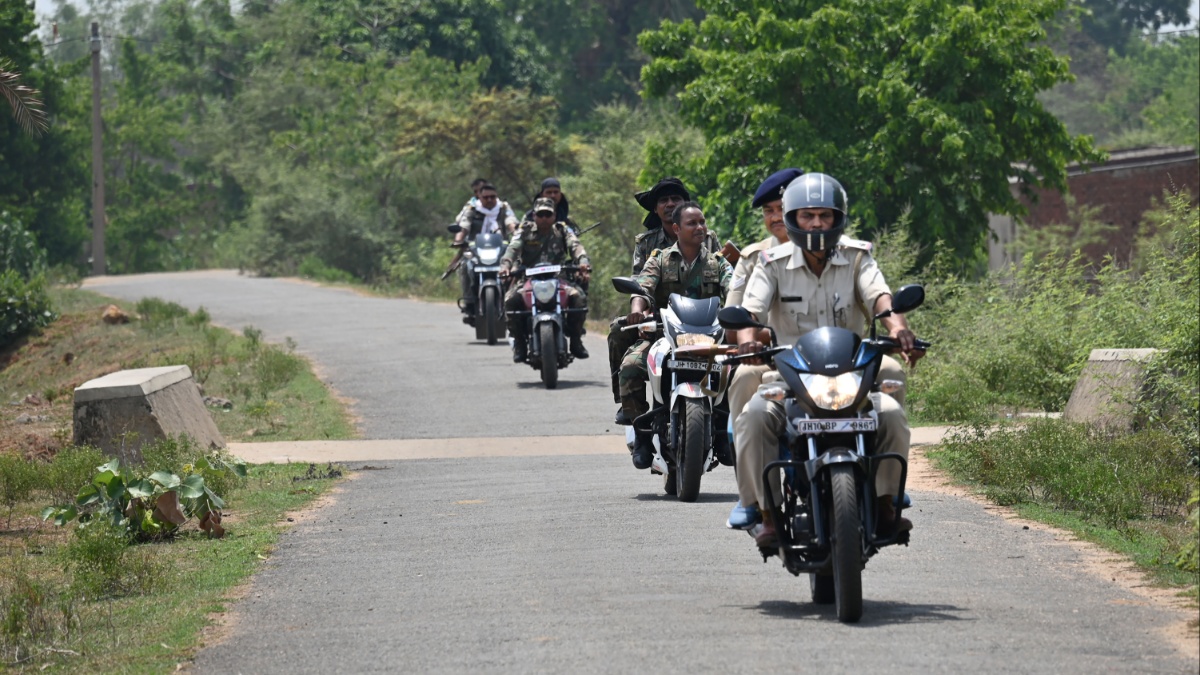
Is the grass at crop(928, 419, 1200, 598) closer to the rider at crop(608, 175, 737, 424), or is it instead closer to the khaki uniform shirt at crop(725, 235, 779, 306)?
the khaki uniform shirt at crop(725, 235, 779, 306)

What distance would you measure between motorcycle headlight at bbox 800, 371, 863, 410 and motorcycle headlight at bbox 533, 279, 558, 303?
11524mm

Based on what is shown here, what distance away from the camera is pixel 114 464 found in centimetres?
1166

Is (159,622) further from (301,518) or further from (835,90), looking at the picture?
(835,90)

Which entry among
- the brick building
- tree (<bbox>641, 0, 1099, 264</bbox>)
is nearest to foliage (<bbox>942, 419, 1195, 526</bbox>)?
tree (<bbox>641, 0, 1099, 264</bbox>)

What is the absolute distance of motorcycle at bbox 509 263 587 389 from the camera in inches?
747

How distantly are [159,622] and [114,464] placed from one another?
3.41 m

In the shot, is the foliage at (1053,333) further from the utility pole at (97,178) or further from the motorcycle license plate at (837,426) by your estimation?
the utility pole at (97,178)

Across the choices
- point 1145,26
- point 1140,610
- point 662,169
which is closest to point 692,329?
point 1140,610

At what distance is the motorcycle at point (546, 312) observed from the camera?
19.0 metres

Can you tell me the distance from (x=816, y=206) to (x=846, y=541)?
164 centimetres

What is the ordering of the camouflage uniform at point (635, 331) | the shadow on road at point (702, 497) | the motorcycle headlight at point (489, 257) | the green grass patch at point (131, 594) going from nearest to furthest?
the green grass patch at point (131, 594), the shadow on road at point (702, 497), the camouflage uniform at point (635, 331), the motorcycle headlight at point (489, 257)

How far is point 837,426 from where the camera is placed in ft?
24.2

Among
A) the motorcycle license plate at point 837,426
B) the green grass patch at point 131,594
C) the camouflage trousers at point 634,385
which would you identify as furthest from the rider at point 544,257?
the motorcycle license plate at point 837,426

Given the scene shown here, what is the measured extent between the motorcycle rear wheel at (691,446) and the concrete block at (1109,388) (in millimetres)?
4236
